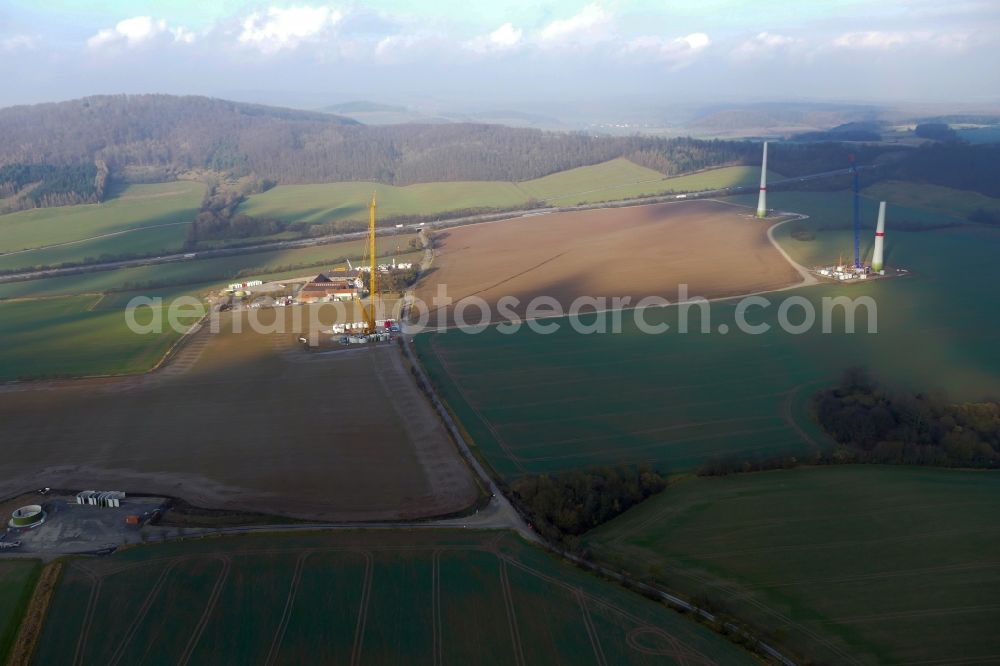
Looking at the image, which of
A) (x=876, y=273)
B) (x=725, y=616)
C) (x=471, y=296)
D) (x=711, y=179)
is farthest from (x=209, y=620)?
(x=711, y=179)

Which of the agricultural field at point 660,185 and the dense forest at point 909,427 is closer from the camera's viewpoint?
the dense forest at point 909,427

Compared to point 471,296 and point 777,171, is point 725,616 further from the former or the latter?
point 777,171

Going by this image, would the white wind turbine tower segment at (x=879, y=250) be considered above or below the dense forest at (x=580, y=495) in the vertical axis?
above

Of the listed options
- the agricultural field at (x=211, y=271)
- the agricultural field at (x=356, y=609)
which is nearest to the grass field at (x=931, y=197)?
the agricultural field at (x=211, y=271)

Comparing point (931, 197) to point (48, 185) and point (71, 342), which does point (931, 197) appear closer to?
point (71, 342)

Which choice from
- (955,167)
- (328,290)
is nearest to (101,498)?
(328,290)

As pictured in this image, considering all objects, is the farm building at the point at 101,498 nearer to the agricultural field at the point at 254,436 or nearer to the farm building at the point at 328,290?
the agricultural field at the point at 254,436
